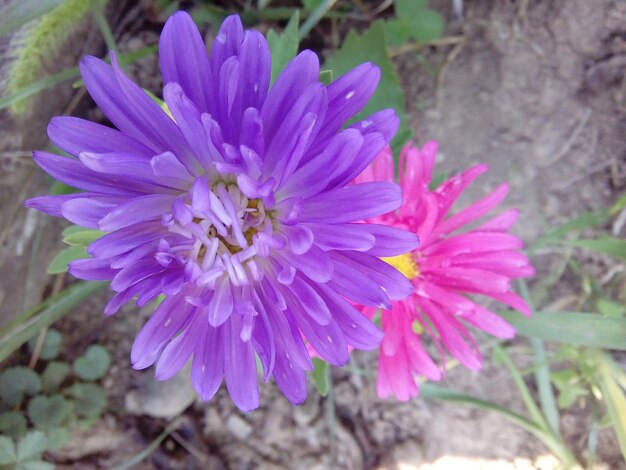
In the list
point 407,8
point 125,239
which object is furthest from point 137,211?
point 407,8

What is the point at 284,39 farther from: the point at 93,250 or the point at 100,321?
the point at 100,321

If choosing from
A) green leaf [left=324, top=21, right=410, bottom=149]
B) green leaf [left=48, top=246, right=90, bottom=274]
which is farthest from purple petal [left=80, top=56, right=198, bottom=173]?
green leaf [left=324, top=21, right=410, bottom=149]

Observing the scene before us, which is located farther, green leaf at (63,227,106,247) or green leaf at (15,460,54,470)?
green leaf at (15,460,54,470)

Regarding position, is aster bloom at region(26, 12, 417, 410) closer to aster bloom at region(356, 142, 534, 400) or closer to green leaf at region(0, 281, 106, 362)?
aster bloom at region(356, 142, 534, 400)

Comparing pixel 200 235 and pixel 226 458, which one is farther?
pixel 226 458

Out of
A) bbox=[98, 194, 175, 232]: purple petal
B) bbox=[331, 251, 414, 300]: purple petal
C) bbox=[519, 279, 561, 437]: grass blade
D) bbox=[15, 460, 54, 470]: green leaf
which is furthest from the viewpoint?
bbox=[519, 279, 561, 437]: grass blade

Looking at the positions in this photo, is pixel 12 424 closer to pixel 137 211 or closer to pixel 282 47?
pixel 137 211

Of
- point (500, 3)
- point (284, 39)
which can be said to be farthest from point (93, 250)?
point (500, 3)
